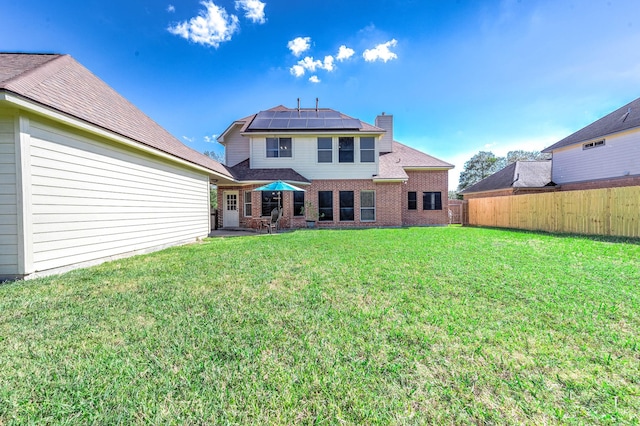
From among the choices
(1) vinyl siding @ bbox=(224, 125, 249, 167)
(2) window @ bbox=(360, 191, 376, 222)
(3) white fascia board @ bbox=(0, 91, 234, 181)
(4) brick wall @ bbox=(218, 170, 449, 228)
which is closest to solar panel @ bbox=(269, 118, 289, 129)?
(1) vinyl siding @ bbox=(224, 125, 249, 167)

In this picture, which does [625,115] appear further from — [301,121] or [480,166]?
[480,166]

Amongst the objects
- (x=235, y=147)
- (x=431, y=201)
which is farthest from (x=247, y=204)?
(x=431, y=201)

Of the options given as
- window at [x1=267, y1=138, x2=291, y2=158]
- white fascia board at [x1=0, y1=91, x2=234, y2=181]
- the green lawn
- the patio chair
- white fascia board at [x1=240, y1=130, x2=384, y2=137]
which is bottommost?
the green lawn

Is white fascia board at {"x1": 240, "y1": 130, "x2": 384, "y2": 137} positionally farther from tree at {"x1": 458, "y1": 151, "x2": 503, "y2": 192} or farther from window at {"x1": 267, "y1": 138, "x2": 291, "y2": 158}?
tree at {"x1": 458, "y1": 151, "x2": 503, "y2": 192}

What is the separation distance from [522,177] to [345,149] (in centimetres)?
1415

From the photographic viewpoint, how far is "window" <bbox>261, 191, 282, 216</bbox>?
1348 centimetres

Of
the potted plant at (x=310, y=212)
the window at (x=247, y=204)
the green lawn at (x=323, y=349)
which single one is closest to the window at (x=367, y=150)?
the potted plant at (x=310, y=212)

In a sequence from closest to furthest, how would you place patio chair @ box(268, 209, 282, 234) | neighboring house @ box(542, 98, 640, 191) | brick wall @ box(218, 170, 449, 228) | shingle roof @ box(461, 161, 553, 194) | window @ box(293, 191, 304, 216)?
1. patio chair @ box(268, 209, 282, 234)
2. neighboring house @ box(542, 98, 640, 191)
3. brick wall @ box(218, 170, 449, 228)
4. window @ box(293, 191, 304, 216)
5. shingle roof @ box(461, 161, 553, 194)

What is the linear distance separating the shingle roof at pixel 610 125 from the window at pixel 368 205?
43.1 feet

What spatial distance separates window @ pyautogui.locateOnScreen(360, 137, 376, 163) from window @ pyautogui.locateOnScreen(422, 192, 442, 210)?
4.71 m

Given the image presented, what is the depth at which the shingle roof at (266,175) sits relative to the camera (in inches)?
510

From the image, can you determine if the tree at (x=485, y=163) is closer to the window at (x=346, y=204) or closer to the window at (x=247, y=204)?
the window at (x=346, y=204)

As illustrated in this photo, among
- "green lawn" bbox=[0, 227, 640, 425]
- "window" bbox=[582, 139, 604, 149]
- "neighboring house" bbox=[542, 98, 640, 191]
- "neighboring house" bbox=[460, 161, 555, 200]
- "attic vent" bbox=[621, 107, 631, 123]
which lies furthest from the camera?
"neighboring house" bbox=[460, 161, 555, 200]

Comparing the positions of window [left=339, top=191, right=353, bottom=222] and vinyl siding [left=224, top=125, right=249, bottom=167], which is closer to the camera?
window [left=339, top=191, right=353, bottom=222]
